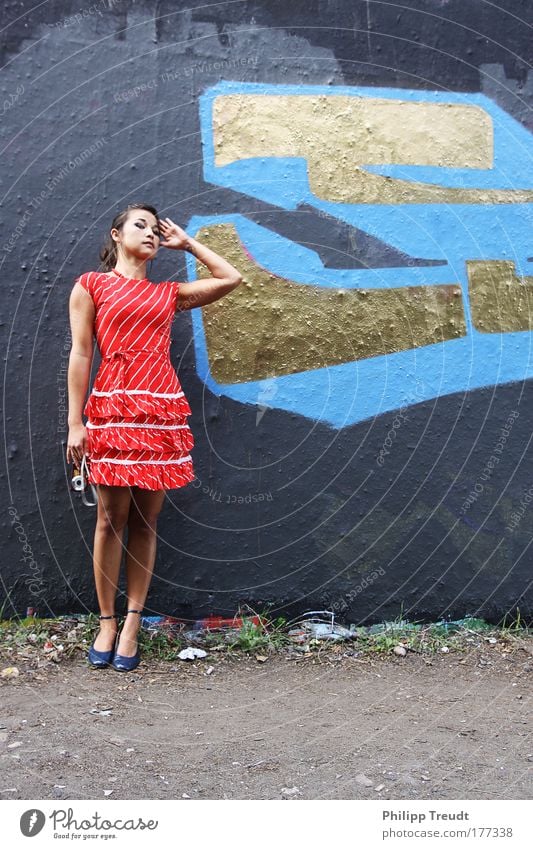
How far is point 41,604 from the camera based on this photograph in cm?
395

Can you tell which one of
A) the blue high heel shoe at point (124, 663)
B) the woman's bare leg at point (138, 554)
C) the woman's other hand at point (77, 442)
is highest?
the woman's other hand at point (77, 442)

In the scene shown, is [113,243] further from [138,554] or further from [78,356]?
[138,554]

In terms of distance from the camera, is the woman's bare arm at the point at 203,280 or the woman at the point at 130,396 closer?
the woman at the point at 130,396

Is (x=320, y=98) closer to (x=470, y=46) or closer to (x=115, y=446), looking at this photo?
(x=470, y=46)

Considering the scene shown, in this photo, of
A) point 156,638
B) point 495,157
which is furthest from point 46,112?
point 156,638

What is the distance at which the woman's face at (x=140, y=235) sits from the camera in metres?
3.55

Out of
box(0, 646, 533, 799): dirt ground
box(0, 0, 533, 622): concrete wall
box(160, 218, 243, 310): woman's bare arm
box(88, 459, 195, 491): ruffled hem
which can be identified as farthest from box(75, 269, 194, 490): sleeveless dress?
box(0, 646, 533, 799): dirt ground

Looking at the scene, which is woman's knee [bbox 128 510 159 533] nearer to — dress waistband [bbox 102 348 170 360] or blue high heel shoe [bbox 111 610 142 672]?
blue high heel shoe [bbox 111 610 142 672]

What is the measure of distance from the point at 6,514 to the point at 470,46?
307cm

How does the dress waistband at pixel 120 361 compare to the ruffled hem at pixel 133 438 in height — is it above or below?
above

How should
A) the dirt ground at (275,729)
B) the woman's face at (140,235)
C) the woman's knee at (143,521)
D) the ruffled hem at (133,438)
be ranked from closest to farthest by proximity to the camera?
the dirt ground at (275,729) → the ruffled hem at (133,438) → the woman's face at (140,235) → the woman's knee at (143,521)

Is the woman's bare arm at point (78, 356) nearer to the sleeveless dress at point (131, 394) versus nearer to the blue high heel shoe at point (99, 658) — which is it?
the sleeveless dress at point (131, 394)

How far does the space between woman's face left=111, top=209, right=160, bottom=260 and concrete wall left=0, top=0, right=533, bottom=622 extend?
0.29 meters

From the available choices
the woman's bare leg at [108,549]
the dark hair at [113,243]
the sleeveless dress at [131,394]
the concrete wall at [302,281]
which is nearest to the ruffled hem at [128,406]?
the sleeveless dress at [131,394]
